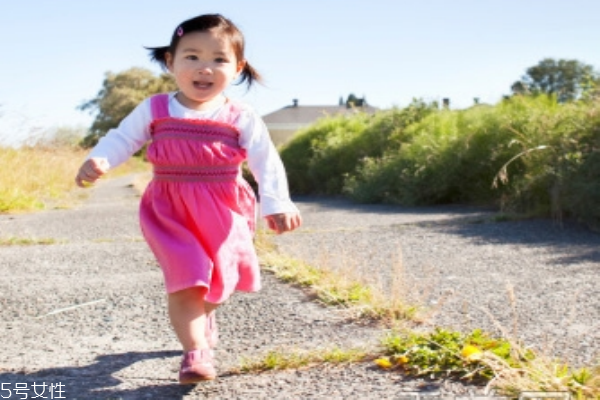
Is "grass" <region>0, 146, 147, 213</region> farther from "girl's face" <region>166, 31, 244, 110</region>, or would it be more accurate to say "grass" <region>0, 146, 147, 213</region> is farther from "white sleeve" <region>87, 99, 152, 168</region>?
"girl's face" <region>166, 31, 244, 110</region>

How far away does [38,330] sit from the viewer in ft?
11.6

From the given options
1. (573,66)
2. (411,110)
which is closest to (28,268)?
(411,110)

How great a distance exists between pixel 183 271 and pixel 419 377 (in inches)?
32.3

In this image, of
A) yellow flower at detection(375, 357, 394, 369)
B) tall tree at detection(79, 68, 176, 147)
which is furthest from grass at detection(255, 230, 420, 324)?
tall tree at detection(79, 68, 176, 147)

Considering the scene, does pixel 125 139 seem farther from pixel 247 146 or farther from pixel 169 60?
pixel 247 146

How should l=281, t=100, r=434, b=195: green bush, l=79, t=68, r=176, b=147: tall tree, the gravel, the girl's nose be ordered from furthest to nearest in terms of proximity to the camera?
l=79, t=68, r=176, b=147: tall tree → l=281, t=100, r=434, b=195: green bush → the girl's nose → the gravel

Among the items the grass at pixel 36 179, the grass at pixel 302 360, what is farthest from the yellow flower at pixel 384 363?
the grass at pixel 36 179

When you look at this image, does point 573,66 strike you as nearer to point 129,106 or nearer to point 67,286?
point 129,106

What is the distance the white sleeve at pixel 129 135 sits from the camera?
3.00 metres

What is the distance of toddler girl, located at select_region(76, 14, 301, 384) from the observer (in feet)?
9.18

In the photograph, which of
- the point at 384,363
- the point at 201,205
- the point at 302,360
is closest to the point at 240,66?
the point at 201,205

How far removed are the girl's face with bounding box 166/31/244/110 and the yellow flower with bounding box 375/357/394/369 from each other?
1097 millimetres

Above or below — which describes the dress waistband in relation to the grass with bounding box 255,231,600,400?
above

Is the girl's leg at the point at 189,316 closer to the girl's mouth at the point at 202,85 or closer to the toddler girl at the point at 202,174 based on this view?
the toddler girl at the point at 202,174
